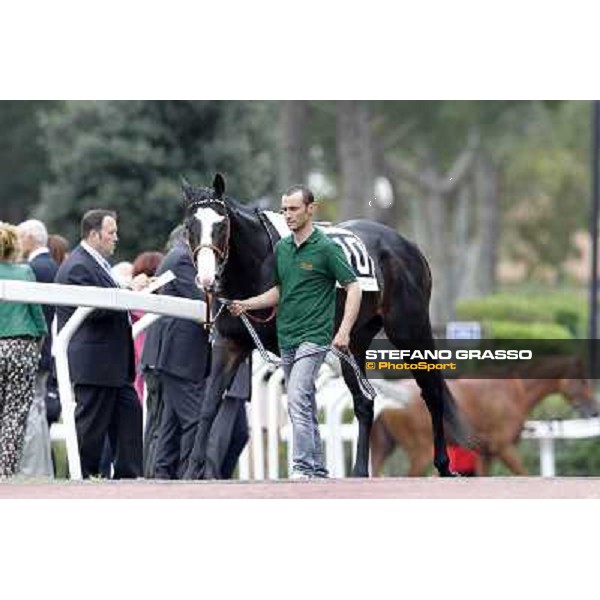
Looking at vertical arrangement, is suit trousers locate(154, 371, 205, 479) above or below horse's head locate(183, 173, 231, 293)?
below

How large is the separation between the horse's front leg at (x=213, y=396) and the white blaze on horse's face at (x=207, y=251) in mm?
827

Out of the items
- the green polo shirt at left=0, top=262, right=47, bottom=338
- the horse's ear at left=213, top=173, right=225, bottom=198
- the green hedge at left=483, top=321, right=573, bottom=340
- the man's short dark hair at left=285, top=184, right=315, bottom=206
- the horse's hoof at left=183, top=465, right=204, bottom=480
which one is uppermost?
the horse's ear at left=213, top=173, right=225, bottom=198

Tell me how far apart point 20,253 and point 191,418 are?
1594 millimetres

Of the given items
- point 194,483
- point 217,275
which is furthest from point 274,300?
point 194,483

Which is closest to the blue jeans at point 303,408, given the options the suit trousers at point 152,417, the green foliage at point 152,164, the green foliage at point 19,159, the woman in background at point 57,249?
the suit trousers at point 152,417

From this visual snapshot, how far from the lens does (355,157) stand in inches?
1581

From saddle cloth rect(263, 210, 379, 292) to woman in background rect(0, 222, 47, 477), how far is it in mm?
1604

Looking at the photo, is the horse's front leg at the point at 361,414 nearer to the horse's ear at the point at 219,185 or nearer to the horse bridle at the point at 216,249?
the horse bridle at the point at 216,249

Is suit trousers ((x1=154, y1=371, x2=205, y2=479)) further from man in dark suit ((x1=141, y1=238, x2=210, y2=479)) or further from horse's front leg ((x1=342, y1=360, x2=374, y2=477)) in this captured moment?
horse's front leg ((x1=342, y1=360, x2=374, y2=477))

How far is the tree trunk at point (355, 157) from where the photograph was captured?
3934 centimetres

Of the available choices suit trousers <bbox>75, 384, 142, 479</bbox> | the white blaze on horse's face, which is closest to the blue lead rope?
the white blaze on horse's face

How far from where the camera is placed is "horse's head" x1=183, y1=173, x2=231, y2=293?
1176 cm

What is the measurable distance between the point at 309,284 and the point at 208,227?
68 cm

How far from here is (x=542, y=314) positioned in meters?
29.8
